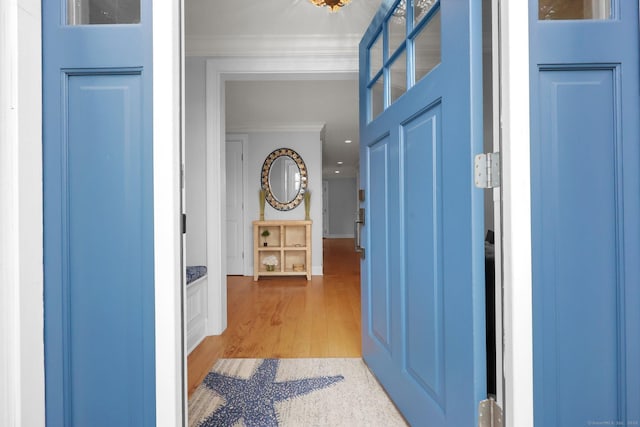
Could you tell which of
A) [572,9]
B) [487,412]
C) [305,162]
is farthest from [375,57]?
[305,162]

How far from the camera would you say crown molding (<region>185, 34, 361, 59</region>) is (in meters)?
2.51

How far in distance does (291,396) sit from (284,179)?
3.72 m

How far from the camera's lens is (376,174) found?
1715mm

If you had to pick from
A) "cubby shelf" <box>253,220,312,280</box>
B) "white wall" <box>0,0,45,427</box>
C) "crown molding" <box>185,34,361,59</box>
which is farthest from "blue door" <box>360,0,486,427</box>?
"cubby shelf" <box>253,220,312,280</box>

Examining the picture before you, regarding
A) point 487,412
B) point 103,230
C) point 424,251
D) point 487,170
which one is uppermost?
point 487,170

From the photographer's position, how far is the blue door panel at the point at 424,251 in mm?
1101

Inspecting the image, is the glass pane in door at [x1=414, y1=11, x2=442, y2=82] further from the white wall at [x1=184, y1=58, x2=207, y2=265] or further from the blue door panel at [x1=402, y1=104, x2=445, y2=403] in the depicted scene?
the white wall at [x1=184, y1=58, x2=207, y2=265]

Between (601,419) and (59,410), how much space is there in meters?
1.60

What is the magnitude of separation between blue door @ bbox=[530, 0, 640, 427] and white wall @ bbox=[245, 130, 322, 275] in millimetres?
4151

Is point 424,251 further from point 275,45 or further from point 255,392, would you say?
point 275,45

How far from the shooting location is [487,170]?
2.95 ft

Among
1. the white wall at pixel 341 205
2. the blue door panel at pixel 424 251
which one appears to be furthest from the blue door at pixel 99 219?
the white wall at pixel 341 205

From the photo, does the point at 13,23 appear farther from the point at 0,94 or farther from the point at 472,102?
the point at 472,102

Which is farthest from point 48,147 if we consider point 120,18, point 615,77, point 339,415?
point 615,77
